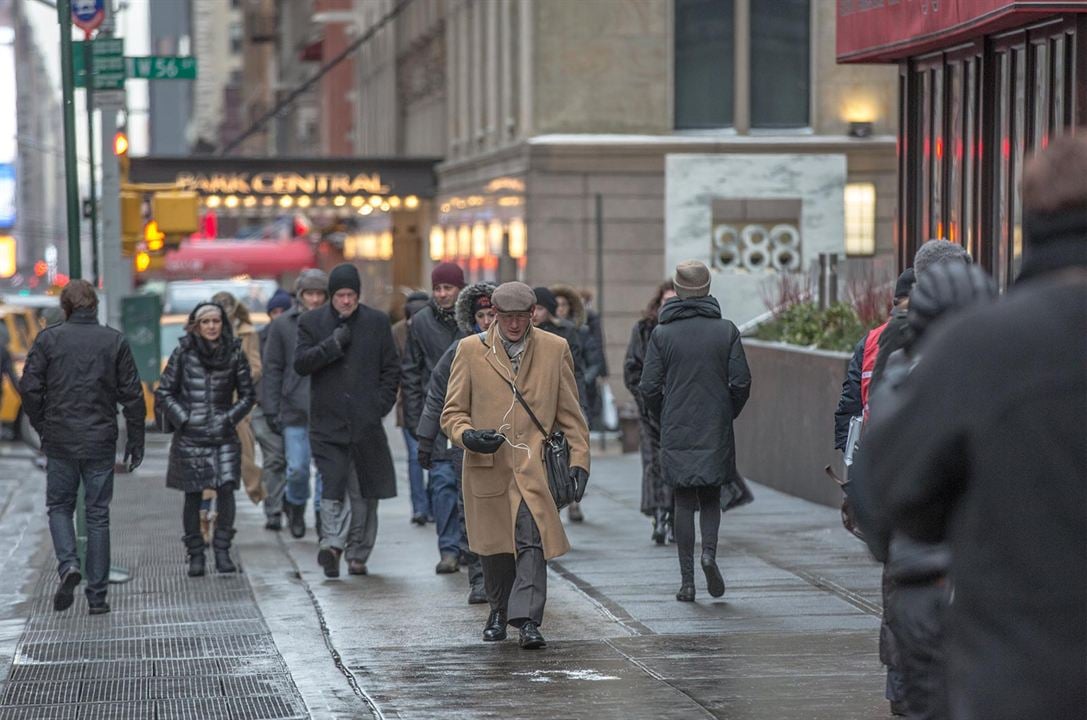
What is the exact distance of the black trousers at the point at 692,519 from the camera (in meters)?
10.8

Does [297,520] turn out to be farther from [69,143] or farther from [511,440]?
[511,440]

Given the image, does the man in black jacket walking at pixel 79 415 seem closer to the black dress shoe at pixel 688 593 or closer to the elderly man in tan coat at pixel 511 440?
the elderly man in tan coat at pixel 511 440

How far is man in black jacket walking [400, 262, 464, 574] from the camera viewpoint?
39.5ft

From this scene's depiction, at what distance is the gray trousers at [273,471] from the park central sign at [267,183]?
2287cm

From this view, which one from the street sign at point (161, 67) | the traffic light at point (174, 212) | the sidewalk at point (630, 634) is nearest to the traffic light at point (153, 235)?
the traffic light at point (174, 212)

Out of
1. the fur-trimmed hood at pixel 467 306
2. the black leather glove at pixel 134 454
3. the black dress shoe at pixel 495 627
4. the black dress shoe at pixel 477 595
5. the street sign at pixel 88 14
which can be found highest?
the street sign at pixel 88 14

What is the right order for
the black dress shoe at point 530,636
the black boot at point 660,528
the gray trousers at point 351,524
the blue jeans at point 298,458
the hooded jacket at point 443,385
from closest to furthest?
the black dress shoe at point 530,636 → the hooded jacket at point 443,385 → the gray trousers at point 351,524 → the black boot at point 660,528 → the blue jeans at point 298,458

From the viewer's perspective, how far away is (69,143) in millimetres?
12344

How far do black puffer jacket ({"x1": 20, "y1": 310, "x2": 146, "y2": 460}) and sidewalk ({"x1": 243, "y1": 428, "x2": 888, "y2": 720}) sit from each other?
1325 mm

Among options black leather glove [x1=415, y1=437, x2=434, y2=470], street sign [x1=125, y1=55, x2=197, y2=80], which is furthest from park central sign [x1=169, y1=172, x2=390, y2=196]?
black leather glove [x1=415, y1=437, x2=434, y2=470]

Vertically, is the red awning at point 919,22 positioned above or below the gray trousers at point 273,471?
above

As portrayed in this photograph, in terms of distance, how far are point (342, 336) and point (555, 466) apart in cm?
286

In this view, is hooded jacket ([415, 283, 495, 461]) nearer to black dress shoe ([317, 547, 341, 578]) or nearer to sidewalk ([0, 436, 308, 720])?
black dress shoe ([317, 547, 341, 578])

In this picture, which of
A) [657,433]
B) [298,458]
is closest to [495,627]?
[657,433]
